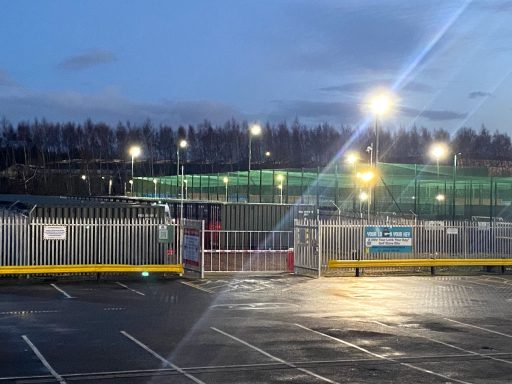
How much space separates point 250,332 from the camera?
47.1 feet

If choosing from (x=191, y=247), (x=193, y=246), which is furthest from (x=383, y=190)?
(x=193, y=246)

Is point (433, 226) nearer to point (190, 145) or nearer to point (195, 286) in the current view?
point (195, 286)

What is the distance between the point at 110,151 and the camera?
125m

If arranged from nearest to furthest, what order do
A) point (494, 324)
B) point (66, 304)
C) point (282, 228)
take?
point (494, 324), point (66, 304), point (282, 228)

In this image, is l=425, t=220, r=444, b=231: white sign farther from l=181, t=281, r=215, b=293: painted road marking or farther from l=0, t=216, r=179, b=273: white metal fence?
l=181, t=281, r=215, b=293: painted road marking

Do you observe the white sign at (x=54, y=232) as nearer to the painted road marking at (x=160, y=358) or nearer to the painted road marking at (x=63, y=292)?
the painted road marking at (x=63, y=292)

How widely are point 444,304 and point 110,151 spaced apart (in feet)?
362

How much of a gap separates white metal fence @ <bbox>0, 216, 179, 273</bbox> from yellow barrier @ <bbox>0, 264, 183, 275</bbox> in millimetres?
465

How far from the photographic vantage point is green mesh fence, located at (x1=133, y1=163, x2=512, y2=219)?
51.4 meters

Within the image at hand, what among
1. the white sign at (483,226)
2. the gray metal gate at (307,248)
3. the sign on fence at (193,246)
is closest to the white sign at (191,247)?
the sign on fence at (193,246)

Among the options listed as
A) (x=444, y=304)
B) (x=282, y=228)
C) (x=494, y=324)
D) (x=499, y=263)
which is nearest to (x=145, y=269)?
(x=444, y=304)

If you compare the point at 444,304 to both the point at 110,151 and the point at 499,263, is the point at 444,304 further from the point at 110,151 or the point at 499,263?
the point at 110,151

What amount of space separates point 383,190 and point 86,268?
3439 centimetres

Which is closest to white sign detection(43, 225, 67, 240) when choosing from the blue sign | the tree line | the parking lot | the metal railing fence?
the parking lot
